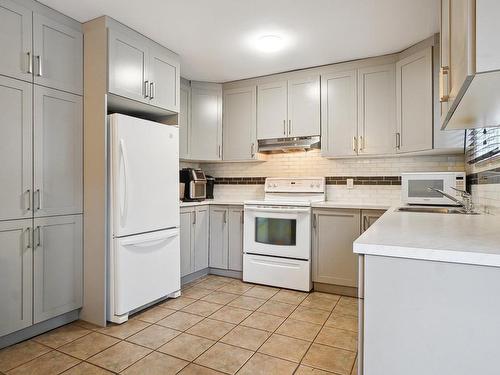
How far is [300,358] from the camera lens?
206cm

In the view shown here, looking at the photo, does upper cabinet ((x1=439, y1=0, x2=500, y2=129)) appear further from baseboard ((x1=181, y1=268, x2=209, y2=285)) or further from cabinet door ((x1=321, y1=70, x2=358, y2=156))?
baseboard ((x1=181, y1=268, x2=209, y2=285))

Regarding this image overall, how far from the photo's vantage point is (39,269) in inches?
91.2

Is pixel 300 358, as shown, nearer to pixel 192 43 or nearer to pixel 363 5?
pixel 363 5

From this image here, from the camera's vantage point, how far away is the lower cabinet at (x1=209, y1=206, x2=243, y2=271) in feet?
12.5

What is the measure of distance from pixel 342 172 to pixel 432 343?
2.94 m

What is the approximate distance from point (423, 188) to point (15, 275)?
3.37 m

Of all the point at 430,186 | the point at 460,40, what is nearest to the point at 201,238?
the point at 430,186

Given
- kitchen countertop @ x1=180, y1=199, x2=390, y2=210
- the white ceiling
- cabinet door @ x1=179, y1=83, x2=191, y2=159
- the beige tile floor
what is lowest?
the beige tile floor

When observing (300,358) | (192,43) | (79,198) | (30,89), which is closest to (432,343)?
(300,358)

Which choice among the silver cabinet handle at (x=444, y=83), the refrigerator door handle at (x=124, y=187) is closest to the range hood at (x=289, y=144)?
the refrigerator door handle at (x=124, y=187)

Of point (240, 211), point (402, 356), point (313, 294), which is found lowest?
point (313, 294)

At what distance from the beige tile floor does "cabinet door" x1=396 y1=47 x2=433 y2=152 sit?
5.44 ft

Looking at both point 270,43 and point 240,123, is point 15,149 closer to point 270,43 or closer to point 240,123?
point 270,43

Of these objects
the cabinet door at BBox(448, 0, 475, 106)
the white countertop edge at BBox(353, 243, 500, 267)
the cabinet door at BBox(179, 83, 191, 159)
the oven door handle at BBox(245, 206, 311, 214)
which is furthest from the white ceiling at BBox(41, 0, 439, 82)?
the white countertop edge at BBox(353, 243, 500, 267)
